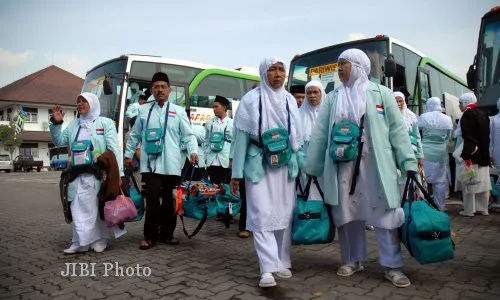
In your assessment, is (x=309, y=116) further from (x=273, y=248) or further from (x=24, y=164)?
(x=24, y=164)

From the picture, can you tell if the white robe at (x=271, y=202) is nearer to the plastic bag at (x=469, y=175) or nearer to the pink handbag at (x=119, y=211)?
the pink handbag at (x=119, y=211)

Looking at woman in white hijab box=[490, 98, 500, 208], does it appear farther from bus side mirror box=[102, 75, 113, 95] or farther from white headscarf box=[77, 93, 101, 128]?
bus side mirror box=[102, 75, 113, 95]

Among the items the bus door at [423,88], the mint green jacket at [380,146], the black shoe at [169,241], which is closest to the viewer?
the mint green jacket at [380,146]

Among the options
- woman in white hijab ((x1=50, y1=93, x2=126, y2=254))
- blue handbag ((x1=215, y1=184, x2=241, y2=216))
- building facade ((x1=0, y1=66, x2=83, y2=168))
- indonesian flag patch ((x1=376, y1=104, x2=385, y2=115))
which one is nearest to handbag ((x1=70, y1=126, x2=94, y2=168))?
woman in white hijab ((x1=50, y1=93, x2=126, y2=254))

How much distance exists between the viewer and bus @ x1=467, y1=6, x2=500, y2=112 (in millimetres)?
8539

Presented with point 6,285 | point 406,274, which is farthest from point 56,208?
point 406,274

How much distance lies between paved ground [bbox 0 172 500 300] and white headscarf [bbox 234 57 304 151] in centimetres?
134

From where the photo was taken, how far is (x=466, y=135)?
5480mm

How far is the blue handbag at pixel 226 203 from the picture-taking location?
5984 mm

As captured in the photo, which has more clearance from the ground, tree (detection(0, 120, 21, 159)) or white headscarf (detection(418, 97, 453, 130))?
tree (detection(0, 120, 21, 159))

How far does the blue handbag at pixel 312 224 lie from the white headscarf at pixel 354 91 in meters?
0.84

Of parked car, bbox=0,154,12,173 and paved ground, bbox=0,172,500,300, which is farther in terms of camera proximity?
parked car, bbox=0,154,12,173

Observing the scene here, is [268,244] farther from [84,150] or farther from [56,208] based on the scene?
[56,208]

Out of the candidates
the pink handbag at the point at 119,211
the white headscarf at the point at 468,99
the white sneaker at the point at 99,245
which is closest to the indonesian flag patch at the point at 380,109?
the pink handbag at the point at 119,211
